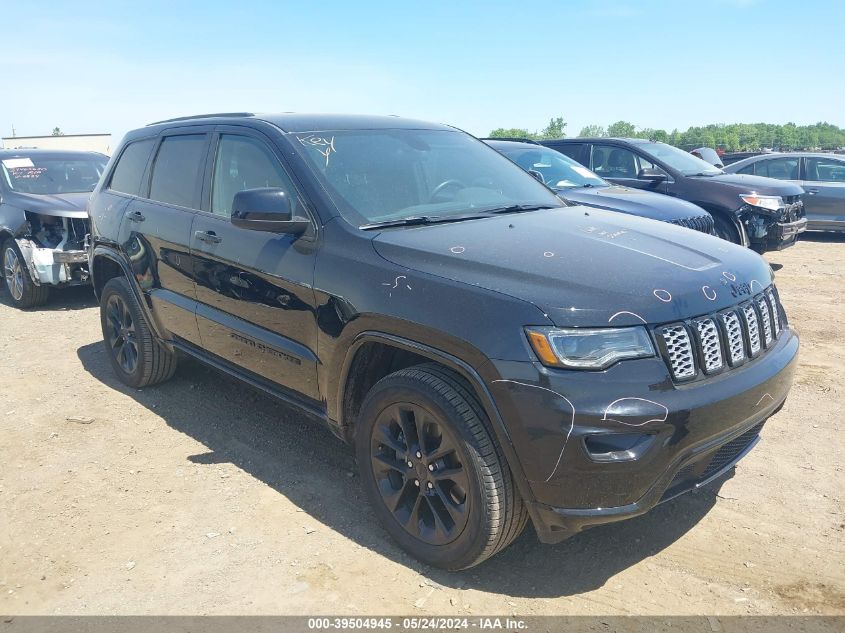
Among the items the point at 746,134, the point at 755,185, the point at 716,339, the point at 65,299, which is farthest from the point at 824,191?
the point at 746,134

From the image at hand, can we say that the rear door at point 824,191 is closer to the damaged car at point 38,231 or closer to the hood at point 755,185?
the hood at point 755,185

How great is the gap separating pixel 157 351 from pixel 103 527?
1709mm

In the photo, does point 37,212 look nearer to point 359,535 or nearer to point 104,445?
point 104,445

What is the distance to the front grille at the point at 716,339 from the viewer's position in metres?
2.46

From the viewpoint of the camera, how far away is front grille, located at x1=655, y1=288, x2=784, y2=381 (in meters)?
2.46

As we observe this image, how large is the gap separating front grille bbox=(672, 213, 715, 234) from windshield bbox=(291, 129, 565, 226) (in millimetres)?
3159

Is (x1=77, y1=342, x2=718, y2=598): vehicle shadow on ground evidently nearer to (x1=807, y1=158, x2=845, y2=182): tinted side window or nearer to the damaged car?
the damaged car

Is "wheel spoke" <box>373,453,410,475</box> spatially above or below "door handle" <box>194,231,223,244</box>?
below

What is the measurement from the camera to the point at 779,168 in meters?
12.6

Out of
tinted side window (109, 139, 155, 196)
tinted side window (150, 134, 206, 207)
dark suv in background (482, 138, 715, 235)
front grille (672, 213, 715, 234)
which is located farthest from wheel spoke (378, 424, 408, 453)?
front grille (672, 213, 715, 234)

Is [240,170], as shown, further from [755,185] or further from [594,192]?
[755,185]

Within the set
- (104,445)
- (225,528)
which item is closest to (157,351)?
(104,445)

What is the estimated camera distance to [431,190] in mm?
3664

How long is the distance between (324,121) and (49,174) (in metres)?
6.18
